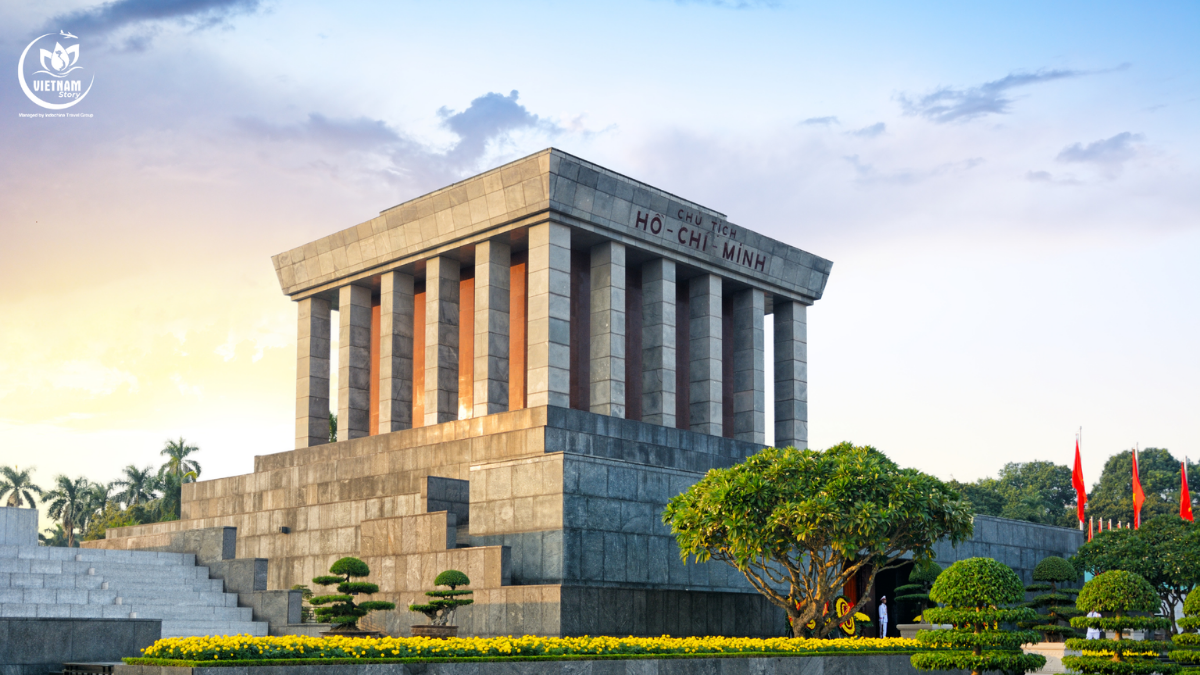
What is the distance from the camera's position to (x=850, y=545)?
23.5 m

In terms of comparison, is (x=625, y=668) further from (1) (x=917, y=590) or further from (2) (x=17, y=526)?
(1) (x=917, y=590)

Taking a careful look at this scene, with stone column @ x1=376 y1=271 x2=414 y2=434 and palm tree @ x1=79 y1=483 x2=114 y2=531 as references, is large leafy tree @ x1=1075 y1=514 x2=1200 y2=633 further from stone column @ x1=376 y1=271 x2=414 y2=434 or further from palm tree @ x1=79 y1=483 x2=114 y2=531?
palm tree @ x1=79 y1=483 x2=114 y2=531

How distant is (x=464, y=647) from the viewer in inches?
721

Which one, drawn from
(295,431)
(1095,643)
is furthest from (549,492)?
(295,431)

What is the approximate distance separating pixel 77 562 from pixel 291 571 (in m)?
5.71

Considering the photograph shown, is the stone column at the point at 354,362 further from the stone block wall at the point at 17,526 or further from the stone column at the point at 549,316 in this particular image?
the stone block wall at the point at 17,526

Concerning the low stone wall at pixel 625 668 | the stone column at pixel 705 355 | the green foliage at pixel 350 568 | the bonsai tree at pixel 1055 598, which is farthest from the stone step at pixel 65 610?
the bonsai tree at pixel 1055 598

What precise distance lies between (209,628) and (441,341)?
13897 millimetres

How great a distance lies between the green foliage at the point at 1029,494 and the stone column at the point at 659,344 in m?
52.4

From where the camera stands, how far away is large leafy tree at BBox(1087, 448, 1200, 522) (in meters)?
88.9

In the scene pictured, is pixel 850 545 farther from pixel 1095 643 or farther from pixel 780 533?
pixel 1095 643

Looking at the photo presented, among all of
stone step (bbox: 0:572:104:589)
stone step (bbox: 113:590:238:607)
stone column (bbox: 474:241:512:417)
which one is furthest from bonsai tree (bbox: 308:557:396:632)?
stone column (bbox: 474:241:512:417)

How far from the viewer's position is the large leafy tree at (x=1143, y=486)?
8894 cm

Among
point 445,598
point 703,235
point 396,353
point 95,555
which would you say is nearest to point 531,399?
point 396,353
